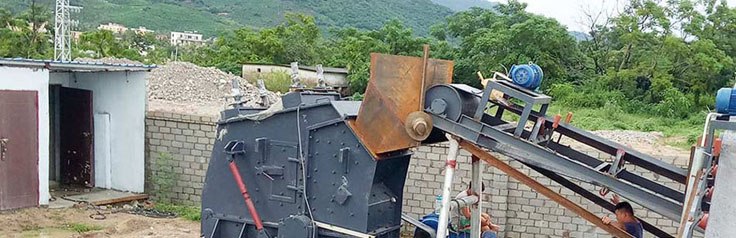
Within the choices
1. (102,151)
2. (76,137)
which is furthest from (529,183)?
(76,137)

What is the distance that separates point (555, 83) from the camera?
23594mm

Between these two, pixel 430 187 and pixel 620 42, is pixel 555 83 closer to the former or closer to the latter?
pixel 620 42

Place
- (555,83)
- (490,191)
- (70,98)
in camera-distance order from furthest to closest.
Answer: (555,83), (70,98), (490,191)

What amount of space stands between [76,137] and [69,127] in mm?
277

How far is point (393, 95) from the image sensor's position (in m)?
4.97

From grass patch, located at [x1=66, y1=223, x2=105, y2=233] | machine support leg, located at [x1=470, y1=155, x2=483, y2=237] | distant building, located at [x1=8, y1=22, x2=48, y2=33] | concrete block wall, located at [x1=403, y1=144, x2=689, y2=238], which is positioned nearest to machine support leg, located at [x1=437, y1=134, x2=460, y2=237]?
machine support leg, located at [x1=470, y1=155, x2=483, y2=237]

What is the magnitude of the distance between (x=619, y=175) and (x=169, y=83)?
16.9 meters

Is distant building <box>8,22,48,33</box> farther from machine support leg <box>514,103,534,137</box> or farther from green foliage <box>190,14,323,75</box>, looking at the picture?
machine support leg <box>514,103,534,137</box>

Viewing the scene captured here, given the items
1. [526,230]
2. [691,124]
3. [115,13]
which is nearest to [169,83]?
[526,230]

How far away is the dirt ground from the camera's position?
1010 centimetres

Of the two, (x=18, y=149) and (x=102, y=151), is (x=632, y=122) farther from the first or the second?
(x=18, y=149)

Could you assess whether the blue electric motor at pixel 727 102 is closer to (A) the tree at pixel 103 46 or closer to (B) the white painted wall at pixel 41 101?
(B) the white painted wall at pixel 41 101

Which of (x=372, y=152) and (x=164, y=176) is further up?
(x=372, y=152)

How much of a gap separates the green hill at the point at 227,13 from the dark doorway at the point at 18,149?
68.6 metres
